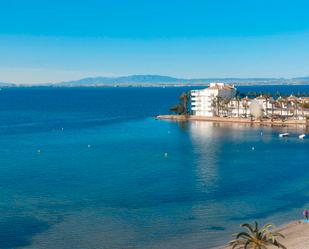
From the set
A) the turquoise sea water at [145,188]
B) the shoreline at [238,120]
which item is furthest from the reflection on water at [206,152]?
the shoreline at [238,120]

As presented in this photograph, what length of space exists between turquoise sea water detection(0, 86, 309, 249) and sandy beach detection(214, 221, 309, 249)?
1848mm

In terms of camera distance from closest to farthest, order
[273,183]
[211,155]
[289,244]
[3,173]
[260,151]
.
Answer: [289,244]
[273,183]
[3,173]
[211,155]
[260,151]

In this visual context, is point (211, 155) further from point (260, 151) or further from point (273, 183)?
Result: point (273, 183)

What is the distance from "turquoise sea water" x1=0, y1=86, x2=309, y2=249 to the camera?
38.8m

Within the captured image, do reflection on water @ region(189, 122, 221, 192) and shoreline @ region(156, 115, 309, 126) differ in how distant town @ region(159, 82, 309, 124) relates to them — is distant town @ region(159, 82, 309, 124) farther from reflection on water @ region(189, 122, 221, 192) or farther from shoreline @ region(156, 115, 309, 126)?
reflection on water @ region(189, 122, 221, 192)

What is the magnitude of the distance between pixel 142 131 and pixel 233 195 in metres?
60.9

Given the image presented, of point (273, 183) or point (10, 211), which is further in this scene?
point (273, 183)

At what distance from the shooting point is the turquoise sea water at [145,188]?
3884cm

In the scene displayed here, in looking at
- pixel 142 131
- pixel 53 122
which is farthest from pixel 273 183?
pixel 53 122

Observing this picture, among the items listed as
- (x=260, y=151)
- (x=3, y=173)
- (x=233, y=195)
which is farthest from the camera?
(x=260, y=151)

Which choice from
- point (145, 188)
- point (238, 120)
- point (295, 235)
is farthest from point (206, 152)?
point (238, 120)

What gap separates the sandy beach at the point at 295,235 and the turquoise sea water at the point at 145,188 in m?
1.85

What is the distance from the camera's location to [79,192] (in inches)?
2020

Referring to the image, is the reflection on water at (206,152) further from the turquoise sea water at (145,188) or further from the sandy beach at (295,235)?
the sandy beach at (295,235)
